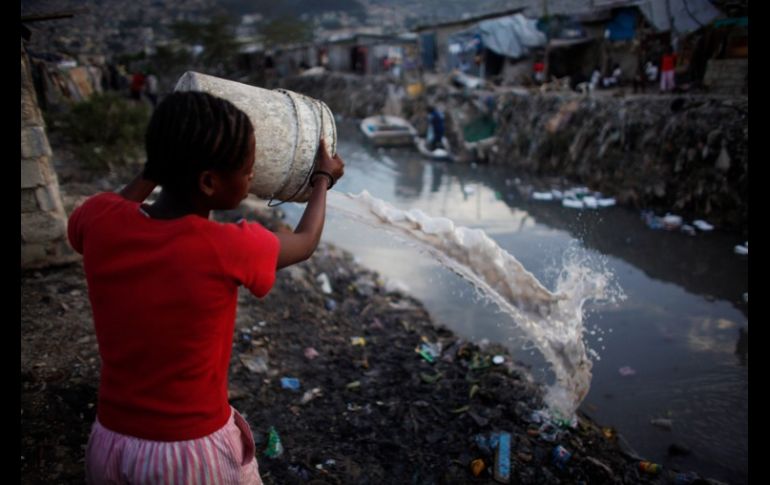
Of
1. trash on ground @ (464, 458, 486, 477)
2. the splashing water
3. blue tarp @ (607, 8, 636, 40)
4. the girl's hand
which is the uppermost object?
blue tarp @ (607, 8, 636, 40)

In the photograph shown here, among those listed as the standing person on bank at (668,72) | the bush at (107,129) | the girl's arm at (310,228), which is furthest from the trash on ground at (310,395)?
the standing person on bank at (668,72)

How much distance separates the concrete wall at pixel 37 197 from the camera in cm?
381

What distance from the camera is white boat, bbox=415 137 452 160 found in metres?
12.8

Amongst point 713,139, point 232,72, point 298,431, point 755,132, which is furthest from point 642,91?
Answer: point 232,72

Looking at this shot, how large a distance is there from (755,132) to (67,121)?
414 inches

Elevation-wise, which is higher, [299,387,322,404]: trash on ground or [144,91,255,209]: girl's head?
[144,91,255,209]: girl's head

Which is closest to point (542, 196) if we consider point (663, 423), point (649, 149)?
point (649, 149)

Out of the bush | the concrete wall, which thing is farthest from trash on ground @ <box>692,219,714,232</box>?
the bush

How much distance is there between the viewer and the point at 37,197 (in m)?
3.98

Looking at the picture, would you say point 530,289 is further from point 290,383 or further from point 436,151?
point 436,151

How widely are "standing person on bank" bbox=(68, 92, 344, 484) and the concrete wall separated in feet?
11.3

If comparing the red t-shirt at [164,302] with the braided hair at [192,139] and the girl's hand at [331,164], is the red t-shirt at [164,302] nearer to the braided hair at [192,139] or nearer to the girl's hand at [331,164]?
the braided hair at [192,139]

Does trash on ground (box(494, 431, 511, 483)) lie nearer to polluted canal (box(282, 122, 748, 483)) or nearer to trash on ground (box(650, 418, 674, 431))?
polluted canal (box(282, 122, 748, 483))

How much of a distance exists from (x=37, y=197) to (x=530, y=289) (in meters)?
3.86
